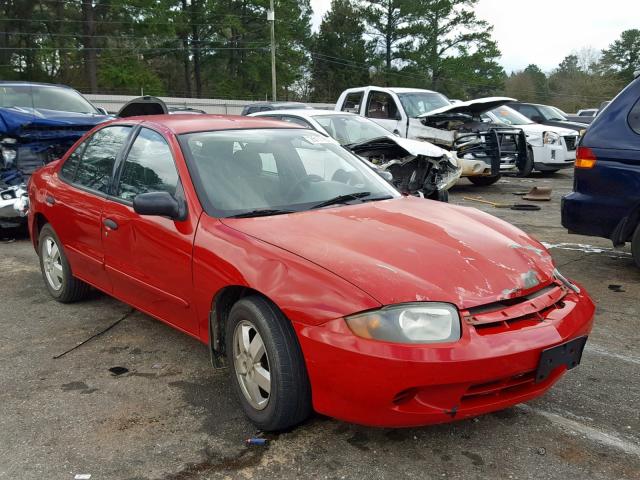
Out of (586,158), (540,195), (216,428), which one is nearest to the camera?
(216,428)

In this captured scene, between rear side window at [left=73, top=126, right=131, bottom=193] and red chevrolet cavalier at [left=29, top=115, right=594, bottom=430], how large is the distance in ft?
0.08

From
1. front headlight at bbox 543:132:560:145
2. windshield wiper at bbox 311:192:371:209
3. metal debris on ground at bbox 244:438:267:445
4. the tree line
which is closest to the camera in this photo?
metal debris on ground at bbox 244:438:267:445

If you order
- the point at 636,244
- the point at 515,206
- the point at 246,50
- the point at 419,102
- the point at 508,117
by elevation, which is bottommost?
the point at 515,206

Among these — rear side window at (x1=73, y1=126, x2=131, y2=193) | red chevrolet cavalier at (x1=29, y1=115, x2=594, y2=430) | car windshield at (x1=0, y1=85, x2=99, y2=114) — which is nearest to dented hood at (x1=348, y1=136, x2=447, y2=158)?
car windshield at (x1=0, y1=85, x2=99, y2=114)

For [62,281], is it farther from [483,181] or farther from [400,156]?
[483,181]

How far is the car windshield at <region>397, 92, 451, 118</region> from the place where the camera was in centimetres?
1179

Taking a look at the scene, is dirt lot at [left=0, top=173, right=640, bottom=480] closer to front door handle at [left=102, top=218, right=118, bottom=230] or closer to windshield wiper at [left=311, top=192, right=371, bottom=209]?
front door handle at [left=102, top=218, right=118, bottom=230]

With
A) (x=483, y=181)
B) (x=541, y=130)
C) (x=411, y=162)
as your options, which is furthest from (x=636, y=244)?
(x=541, y=130)

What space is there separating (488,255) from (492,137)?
8.56m

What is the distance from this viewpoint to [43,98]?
27.4 feet

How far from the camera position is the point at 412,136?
11242mm

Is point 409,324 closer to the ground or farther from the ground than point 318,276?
closer to the ground

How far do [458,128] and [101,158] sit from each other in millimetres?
7977

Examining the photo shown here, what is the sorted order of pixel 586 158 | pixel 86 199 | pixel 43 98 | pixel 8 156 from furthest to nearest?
pixel 43 98 < pixel 8 156 < pixel 586 158 < pixel 86 199
